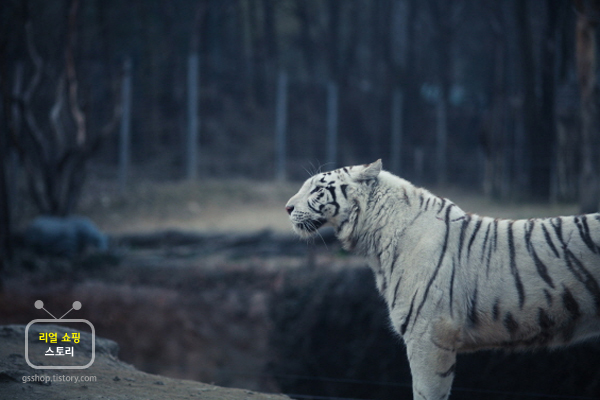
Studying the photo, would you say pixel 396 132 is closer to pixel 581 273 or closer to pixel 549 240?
pixel 549 240

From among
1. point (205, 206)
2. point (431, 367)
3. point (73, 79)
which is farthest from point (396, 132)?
point (431, 367)

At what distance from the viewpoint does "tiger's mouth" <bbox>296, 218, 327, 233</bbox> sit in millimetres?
2959

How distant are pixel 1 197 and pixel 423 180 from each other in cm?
870

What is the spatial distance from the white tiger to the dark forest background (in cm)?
702

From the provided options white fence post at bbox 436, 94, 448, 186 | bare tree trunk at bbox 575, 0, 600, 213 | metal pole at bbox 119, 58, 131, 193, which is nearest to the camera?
bare tree trunk at bbox 575, 0, 600, 213

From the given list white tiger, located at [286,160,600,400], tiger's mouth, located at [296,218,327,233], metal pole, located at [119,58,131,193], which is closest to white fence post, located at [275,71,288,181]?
metal pole, located at [119,58,131,193]

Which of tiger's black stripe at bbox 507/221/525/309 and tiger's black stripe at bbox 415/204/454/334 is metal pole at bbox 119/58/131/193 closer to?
tiger's black stripe at bbox 415/204/454/334

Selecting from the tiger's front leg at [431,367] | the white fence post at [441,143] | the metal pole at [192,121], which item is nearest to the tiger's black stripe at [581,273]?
the tiger's front leg at [431,367]

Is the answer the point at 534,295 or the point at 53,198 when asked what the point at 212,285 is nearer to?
the point at 53,198

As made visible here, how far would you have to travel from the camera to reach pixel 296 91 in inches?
532

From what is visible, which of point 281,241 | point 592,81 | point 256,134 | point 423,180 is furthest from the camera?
point 256,134

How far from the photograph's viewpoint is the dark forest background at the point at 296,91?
9.91 m

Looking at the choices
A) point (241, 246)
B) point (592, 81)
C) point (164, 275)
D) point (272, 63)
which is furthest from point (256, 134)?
point (592, 81)

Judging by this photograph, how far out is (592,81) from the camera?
20.9ft
